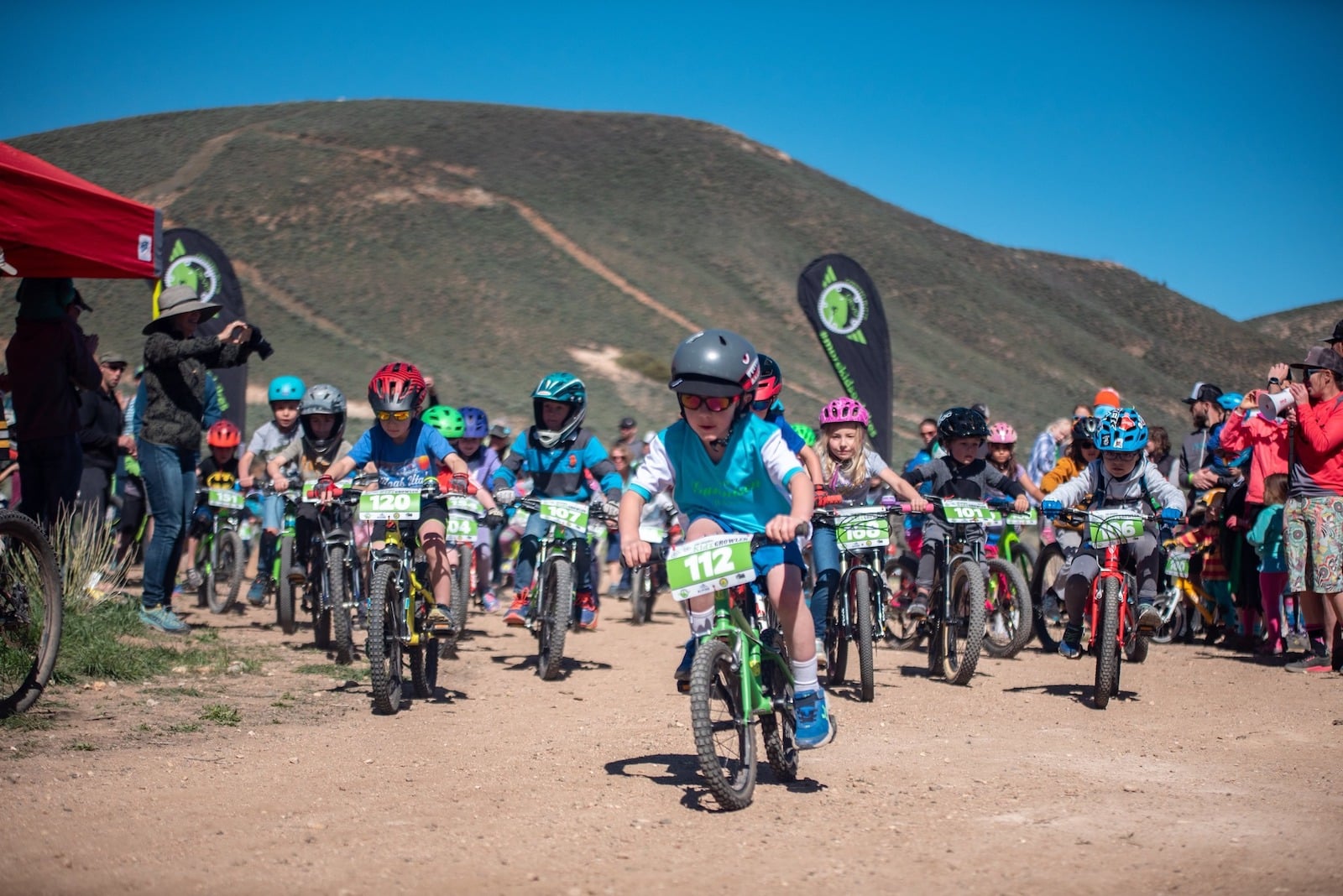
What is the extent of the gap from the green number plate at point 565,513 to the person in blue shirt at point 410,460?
2.11 feet

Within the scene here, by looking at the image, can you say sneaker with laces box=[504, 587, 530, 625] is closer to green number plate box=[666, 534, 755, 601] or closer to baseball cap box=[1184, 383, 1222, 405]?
green number plate box=[666, 534, 755, 601]

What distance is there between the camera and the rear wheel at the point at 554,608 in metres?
9.45

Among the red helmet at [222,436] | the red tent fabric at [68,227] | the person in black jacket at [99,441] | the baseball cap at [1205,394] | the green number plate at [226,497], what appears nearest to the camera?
the red tent fabric at [68,227]

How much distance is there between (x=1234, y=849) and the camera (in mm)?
4992

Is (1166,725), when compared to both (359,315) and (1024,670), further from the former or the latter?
(359,315)

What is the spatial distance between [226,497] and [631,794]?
7427mm

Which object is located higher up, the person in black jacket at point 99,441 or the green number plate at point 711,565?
the person in black jacket at point 99,441

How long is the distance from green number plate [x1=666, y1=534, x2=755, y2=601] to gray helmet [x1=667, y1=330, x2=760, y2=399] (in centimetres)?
66

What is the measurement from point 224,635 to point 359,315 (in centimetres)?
4675

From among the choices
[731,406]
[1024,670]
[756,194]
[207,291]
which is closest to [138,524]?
[207,291]

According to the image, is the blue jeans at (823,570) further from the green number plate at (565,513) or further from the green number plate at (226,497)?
the green number plate at (226,497)

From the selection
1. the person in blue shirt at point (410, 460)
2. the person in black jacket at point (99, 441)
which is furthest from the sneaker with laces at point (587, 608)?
the person in black jacket at point (99, 441)

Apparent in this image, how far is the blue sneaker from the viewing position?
600 centimetres

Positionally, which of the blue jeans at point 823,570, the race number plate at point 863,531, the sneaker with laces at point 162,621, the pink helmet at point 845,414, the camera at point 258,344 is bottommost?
the sneaker with laces at point 162,621
